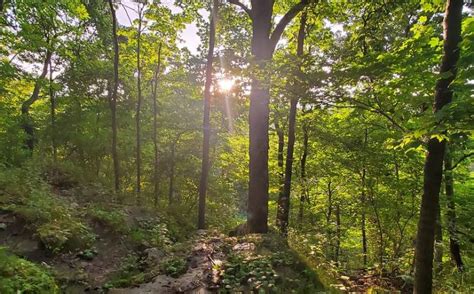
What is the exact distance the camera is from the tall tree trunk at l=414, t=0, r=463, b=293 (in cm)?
377

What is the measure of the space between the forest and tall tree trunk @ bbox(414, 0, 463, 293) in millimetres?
16

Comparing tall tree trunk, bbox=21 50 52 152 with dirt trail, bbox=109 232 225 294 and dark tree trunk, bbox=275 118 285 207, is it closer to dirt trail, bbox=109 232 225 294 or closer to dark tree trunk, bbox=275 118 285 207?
dark tree trunk, bbox=275 118 285 207

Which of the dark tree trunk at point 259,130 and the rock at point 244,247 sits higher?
the dark tree trunk at point 259,130

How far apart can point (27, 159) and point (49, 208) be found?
18.0 feet

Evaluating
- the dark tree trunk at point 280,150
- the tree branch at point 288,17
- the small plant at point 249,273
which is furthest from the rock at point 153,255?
the dark tree trunk at point 280,150

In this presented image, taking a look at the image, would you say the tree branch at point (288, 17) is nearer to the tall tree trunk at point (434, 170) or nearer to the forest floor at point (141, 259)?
the tall tree trunk at point (434, 170)

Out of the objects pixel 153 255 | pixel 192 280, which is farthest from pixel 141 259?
pixel 192 280

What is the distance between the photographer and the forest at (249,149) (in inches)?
194

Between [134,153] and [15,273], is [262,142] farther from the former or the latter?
[134,153]

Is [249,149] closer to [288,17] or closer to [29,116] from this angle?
[288,17]

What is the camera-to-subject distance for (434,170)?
394 centimetres

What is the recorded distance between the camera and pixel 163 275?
18.6 feet

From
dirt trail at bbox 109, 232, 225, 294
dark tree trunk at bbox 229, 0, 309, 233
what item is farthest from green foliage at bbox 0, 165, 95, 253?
dark tree trunk at bbox 229, 0, 309, 233

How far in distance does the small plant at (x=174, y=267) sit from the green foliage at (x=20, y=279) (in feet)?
6.20
